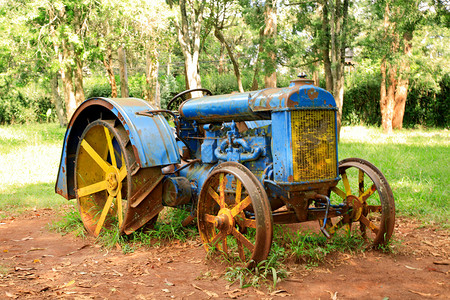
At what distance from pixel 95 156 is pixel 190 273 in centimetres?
193

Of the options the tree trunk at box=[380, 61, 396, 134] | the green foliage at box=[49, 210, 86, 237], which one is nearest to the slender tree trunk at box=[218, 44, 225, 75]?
the tree trunk at box=[380, 61, 396, 134]

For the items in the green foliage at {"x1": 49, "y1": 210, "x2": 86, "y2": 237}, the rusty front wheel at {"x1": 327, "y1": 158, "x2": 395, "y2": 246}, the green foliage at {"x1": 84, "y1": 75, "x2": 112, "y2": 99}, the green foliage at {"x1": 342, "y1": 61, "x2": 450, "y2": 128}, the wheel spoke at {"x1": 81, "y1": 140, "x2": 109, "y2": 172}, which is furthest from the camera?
the green foliage at {"x1": 84, "y1": 75, "x2": 112, "y2": 99}

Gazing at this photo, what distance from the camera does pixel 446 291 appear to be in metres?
3.11

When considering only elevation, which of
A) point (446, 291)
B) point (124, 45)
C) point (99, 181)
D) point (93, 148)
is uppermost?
point (124, 45)

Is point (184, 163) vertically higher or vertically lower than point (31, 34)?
lower

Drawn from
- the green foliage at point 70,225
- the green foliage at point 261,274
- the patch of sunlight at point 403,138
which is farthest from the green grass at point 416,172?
the green foliage at point 70,225

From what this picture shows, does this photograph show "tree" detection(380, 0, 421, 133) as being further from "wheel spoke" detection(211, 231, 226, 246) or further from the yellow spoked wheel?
"wheel spoke" detection(211, 231, 226, 246)

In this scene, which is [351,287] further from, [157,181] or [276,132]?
[157,181]

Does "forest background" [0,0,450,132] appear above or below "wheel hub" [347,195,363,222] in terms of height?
above

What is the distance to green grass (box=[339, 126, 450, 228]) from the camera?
5383 millimetres

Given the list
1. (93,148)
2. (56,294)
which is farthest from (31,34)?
(56,294)

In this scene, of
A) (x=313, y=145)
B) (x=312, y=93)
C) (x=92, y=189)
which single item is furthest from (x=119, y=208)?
(x=312, y=93)

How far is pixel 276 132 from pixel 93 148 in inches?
98.3

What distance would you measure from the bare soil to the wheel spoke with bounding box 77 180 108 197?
558 millimetres
